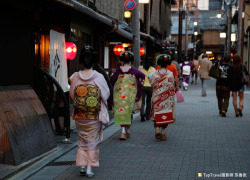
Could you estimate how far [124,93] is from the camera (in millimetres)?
11000

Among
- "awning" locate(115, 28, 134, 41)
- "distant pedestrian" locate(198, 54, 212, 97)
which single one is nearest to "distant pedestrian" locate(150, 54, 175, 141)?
"awning" locate(115, 28, 134, 41)

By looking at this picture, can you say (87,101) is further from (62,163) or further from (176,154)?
(176,154)

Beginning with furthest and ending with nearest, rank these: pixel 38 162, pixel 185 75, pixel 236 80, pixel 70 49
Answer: pixel 185 75 → pixel 236 80 → pixel 70 49 → pixel 38 162

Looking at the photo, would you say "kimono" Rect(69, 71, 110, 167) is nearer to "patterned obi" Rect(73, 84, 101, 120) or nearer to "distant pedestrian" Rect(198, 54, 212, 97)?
"patterned obi" Rect(73, 84, 101, 120)

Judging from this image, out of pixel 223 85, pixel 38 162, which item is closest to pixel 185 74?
pixel 223 85

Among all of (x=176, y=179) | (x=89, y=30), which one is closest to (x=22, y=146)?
(x=176, y=179)

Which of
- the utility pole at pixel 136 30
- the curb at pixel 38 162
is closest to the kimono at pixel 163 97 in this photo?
the curb at pixel 38 162

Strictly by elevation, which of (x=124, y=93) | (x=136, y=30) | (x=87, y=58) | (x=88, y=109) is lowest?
(x=124, y=93)

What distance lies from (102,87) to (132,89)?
12.5 ft

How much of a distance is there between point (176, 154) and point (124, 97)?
2.56 m

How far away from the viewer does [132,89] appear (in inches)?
435

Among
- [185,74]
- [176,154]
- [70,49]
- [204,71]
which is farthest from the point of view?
[185,74]

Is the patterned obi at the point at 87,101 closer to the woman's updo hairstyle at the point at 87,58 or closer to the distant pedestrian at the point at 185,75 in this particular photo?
the woman's updo hairstyle at the point at 87,58

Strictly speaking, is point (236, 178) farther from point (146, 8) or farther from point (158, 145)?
point (146, 8)
